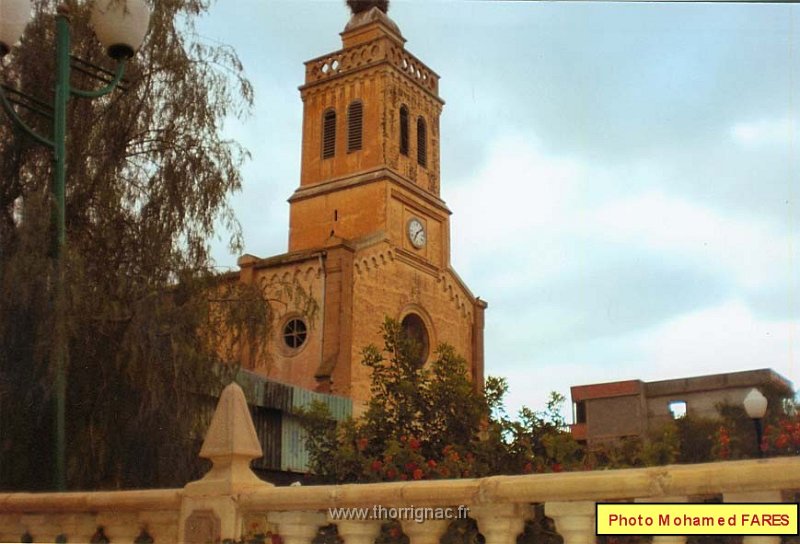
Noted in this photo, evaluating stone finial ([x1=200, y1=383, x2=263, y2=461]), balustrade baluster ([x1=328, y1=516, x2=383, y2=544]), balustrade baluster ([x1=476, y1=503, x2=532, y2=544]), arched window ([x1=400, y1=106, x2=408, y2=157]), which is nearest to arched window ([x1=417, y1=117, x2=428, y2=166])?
arched window ([x1=400, y1=106, x2=408, y2=157])

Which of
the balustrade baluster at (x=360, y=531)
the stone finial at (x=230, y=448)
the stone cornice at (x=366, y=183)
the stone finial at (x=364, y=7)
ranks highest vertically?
the stone finial at (x=364, y=7)

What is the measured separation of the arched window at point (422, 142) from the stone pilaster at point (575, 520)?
2544 centimetres

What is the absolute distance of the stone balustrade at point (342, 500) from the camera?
4277 mm

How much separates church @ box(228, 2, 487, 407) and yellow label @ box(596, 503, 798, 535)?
20122mm

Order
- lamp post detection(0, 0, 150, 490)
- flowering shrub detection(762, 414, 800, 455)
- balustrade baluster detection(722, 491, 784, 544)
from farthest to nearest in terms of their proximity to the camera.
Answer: lamp post detection(0, 0, 150, 490)
flowering shrub detection(762, 414, 800, 455)
balustrade baluster detection(722, 491, 784, 544)

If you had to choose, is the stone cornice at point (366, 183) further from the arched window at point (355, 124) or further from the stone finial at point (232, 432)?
the stone finial at point (232, 432)

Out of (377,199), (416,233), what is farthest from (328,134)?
(416,233)

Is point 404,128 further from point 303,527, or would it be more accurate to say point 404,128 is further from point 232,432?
point 303,527

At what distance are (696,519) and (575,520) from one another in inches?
22.4

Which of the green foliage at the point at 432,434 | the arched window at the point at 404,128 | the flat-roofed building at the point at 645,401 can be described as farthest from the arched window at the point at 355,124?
the green foliage at the point at 432,434

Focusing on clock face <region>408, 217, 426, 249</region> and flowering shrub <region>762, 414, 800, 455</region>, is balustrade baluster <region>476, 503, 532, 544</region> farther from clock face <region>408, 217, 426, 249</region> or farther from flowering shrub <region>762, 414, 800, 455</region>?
clock face <region>408, 217, 426, 249</region>

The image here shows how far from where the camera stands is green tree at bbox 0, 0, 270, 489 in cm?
927

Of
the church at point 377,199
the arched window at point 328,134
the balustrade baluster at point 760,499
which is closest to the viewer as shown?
the balustrade baluster at point 760,499

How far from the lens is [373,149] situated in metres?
28.9
